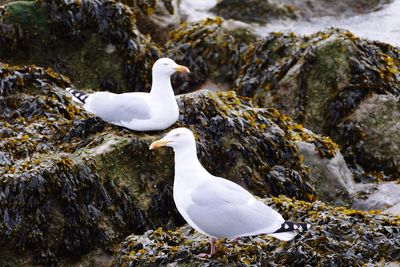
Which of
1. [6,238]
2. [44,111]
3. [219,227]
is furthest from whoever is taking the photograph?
[44,111]

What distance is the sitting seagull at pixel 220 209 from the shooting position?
4875 mm

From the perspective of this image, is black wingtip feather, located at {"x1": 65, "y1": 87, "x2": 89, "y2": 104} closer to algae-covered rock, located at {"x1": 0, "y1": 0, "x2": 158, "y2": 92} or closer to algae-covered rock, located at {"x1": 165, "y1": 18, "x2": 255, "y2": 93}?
algae-covered rock, located at {"x1": 0, "y1": 0, "x2": 158, "y2": 92}

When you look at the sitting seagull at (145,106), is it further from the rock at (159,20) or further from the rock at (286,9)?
the rock at (286,9)

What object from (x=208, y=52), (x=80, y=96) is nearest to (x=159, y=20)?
(x=208, y=52)

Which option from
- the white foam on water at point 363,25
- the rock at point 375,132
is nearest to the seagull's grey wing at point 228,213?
the rock at point 375,132

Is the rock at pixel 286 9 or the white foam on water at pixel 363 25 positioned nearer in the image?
the white foam on water at pixel 363 25

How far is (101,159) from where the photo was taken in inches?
255

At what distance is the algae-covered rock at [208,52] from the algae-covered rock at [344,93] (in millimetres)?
906

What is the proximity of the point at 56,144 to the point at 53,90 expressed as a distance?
1.25 metres

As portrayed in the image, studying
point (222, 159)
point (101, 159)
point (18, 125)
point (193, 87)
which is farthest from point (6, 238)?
point (193, 87)

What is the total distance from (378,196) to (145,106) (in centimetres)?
253

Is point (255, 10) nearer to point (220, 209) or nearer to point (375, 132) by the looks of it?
point (375, 132)

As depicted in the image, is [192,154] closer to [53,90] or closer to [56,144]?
[56,144]

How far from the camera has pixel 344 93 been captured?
27.7ft
